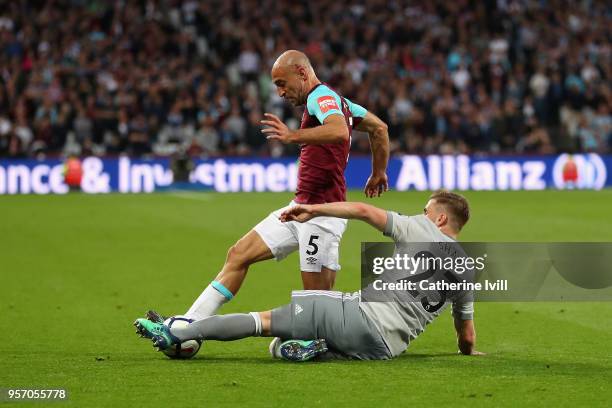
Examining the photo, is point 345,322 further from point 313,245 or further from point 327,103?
point 327,103

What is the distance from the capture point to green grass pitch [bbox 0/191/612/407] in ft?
21.0

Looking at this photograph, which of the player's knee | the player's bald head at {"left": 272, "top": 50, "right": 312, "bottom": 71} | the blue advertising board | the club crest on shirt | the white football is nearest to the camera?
the white football

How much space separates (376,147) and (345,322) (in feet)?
5.52

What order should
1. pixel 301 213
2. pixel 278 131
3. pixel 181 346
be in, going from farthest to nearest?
pixel 181 346 → pixel 278 131 → pixel 301 213

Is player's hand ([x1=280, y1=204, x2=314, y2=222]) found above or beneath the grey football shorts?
above

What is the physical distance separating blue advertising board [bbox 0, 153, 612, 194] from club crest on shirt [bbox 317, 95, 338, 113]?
20.0 metres

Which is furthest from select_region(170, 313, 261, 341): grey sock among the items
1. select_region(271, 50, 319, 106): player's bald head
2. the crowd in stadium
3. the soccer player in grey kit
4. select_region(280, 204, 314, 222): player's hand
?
the crowd in stadium

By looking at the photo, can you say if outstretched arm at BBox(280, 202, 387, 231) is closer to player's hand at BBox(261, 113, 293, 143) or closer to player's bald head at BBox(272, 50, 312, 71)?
player's hand at BBox(261, 113, 293, 143)

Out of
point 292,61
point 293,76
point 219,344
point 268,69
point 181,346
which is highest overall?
point 268,69

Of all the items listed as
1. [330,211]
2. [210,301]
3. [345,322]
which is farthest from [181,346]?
[330,211]

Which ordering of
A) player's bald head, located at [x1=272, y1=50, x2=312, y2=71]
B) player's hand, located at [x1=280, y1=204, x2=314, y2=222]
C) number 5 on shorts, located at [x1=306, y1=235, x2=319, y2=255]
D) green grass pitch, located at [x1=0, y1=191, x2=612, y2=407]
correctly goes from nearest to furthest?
green grass pitch, located at [x1=0, y1=191, x2=612, y2=407] → player's hand, located at [x1=280, y1=204, x2=314, y2=222] → player's bald head, located at [x1=272, y1=50, x2=312, y2=71] → number 5 on shorts, located at [x1=306, y1=235, x2=319, y2=255]

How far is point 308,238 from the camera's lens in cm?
788

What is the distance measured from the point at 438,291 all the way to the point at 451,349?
1.03 meters

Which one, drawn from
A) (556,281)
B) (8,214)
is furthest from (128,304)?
(8,214)
